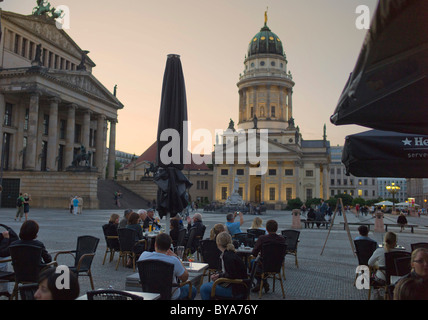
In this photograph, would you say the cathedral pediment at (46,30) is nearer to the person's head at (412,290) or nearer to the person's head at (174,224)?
the person's head at (174,224)

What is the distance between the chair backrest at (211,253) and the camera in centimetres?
766

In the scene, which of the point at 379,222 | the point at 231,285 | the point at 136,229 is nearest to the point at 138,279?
the point at 231,285

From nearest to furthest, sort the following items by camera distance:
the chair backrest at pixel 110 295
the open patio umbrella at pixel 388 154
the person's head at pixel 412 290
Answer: the person's head at pixel 412 290, the chair backrest at pixel 110 295, the open patio umbrella at pixel 388 154

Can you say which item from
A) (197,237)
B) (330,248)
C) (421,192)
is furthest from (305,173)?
(197,237)

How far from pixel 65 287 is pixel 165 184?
5277 mm

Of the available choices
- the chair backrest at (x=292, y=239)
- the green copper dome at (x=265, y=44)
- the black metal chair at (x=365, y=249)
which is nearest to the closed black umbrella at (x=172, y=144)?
the chair backrest at (x=292, y=239)

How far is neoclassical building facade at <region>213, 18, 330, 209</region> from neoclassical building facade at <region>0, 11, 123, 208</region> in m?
33.1

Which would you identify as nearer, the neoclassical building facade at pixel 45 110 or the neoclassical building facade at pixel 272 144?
the neoclassical building facade at pixel 45 110

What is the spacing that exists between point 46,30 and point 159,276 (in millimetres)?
55493

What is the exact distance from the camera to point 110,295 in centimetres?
360

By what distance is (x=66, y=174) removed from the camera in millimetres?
38094

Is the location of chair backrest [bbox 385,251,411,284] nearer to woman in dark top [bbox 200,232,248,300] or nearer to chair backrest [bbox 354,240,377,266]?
chair backrest [bbox 354,240,377,266]

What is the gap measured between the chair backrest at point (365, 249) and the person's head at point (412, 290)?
16.1 ft
